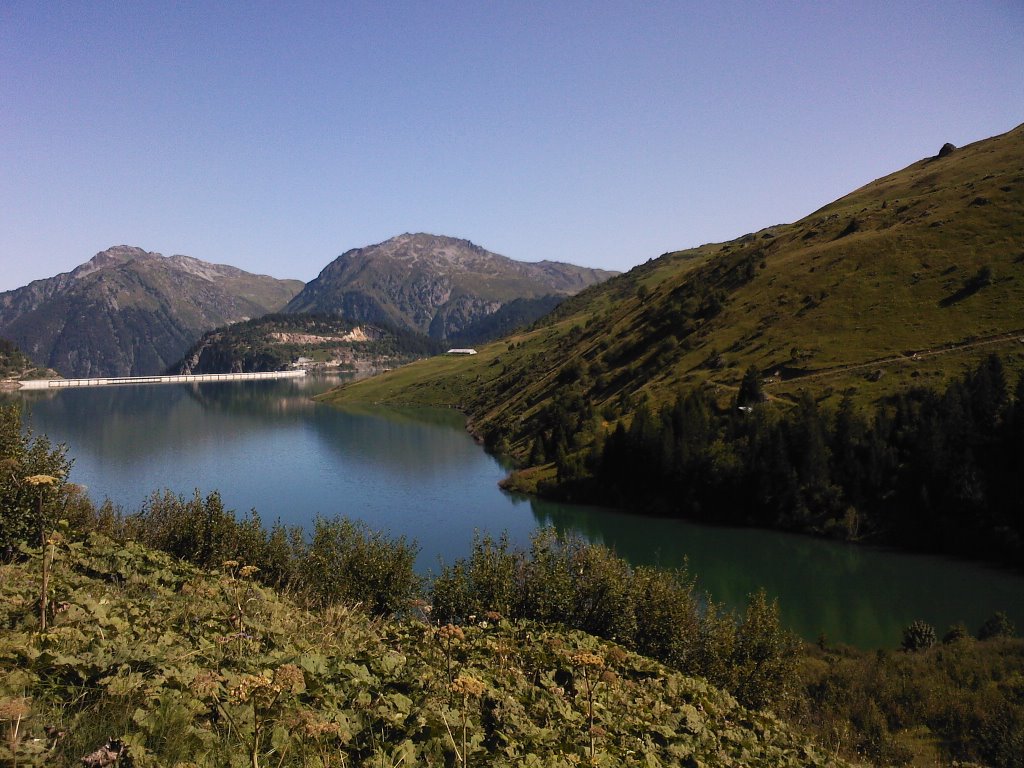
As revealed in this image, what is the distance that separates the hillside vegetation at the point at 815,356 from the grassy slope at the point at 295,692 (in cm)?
7385

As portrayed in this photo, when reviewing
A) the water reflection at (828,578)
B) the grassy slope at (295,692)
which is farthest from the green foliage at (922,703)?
the water reflection at (828,578)

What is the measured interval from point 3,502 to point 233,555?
1552 centimetres

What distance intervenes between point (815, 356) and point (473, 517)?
67469 millimetres

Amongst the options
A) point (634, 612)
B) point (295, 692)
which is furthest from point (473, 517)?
point (295, 692)

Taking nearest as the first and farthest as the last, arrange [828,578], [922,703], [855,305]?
[922,703]
[828,578]
[855,305]

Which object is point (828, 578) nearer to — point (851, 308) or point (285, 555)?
point (285, 555)

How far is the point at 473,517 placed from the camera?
94.6 metres

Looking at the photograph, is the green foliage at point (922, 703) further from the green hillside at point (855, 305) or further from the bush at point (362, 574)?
the green hillside at point (855, 305)

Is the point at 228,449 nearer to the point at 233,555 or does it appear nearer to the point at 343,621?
the point at 233,555

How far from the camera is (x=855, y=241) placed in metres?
146

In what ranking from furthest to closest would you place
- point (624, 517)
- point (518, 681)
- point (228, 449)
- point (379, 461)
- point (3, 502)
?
1. point (228, 449)
2. point (379, 461)
3. point (624, 517)
4. point (3, 502)
5. point (518, 681)

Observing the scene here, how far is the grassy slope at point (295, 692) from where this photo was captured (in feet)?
32.2

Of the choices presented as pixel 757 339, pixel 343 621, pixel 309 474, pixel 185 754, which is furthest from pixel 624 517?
pixel 185 754

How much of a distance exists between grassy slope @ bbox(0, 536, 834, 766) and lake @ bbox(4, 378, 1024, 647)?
2519cm
